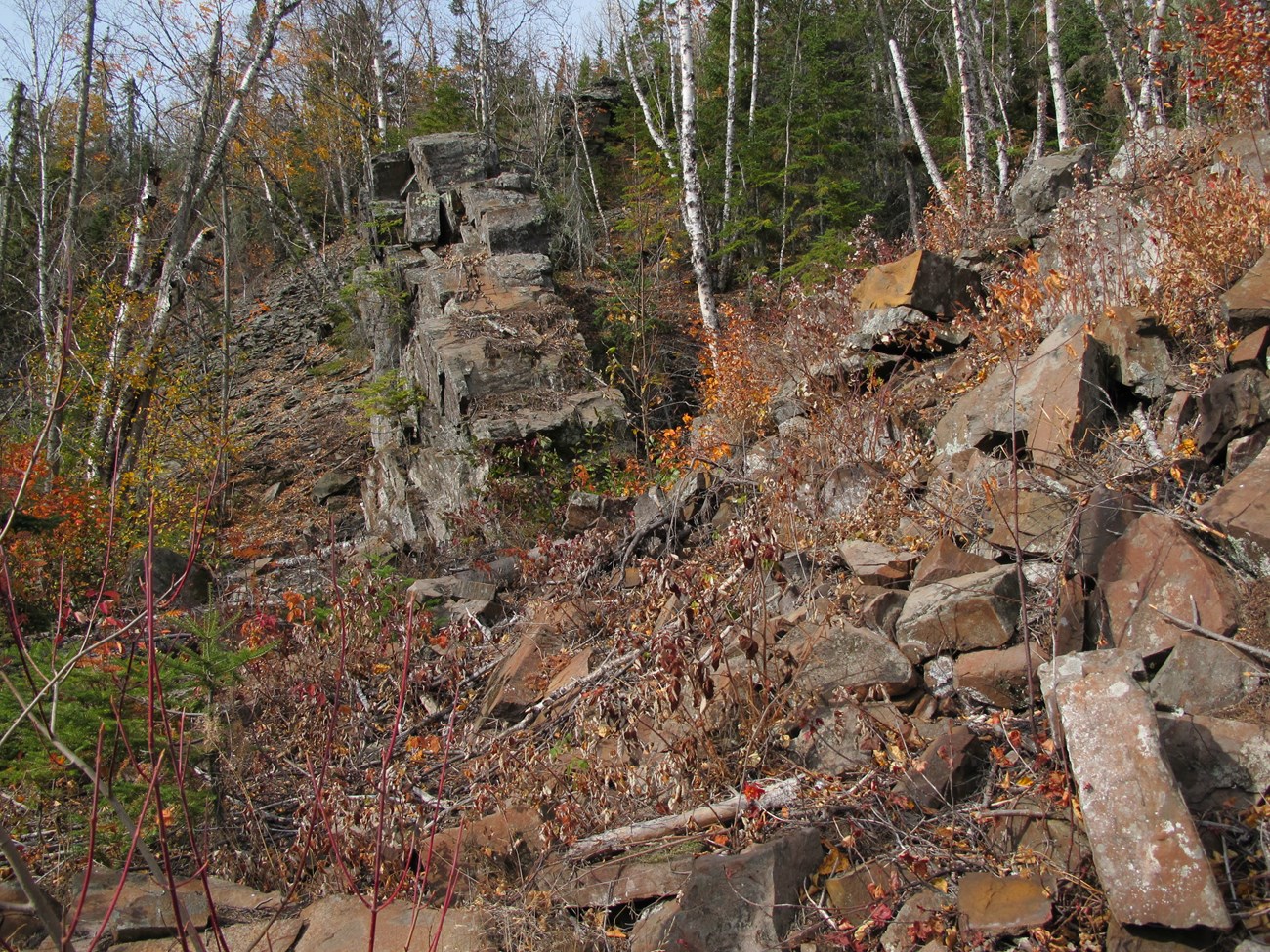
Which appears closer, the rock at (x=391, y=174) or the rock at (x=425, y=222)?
the rock at (x=425, y=222)

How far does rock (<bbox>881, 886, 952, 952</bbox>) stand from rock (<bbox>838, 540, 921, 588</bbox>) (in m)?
1.93

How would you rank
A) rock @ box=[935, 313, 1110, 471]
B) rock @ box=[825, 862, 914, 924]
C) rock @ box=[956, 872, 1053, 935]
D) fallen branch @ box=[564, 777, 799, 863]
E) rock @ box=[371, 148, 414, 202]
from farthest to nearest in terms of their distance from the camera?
1. rock @ box=[371, 148, 414, 202]
2. rock @ box=[935, 313, 1110, 471]
3. fallen branch @ box=[564, 777, 799, 863]
4. rock @ box=[825, 862, 914, 924]
5. rock @ box=[956, 872, 1053, 935]

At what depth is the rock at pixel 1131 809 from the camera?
97.8 inches

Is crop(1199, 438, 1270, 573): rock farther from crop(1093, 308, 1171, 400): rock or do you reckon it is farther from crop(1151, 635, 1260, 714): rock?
crop(1093, 308, 1171, 400): rock

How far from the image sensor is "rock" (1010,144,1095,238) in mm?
8766

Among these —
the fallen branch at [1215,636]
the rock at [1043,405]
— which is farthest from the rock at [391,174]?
the fallen branch at [1215,636]

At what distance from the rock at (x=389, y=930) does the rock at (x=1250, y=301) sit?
4.96m

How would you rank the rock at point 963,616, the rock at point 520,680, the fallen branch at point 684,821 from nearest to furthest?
the fallen branch at point 684,821
the rock at point 963,616
the rock at point 520,680

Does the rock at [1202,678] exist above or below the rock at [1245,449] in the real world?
below

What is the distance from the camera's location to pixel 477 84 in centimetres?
2134

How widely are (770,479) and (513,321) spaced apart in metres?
6.46

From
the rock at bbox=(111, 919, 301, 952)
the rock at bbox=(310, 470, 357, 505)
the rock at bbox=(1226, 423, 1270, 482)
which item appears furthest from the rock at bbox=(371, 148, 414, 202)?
the rock at bbox=(1226, 423, 1270, 482)

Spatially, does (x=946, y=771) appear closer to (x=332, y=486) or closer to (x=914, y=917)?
(x=914, y=917)

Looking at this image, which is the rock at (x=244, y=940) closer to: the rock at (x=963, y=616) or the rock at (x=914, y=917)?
the rock at (x=914, y=917)
